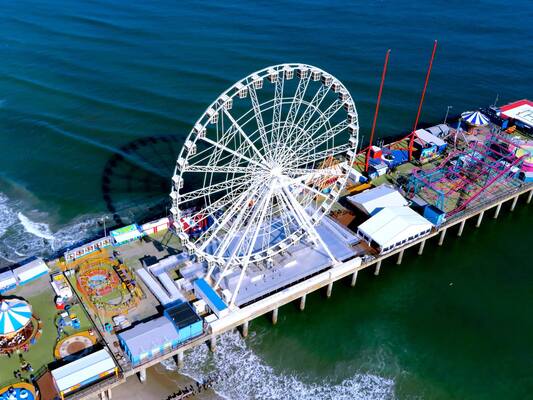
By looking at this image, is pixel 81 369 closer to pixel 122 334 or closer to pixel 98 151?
pixel 122 334

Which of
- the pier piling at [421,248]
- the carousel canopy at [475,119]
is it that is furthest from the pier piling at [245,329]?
the carousel canopy at [475,119]

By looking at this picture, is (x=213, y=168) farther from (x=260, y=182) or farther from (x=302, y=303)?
(x=302, y=303)

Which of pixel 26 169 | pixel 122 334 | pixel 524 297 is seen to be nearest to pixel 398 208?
pixel 524 297

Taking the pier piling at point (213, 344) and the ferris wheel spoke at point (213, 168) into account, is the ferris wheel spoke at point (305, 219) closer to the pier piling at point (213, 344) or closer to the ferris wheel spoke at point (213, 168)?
the ferris wheel spoke at point (213, 168)

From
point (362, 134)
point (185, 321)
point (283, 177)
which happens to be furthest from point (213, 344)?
point (362, 134)

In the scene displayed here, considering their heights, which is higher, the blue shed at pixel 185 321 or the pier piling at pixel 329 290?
the blue shed at pixel 185 321

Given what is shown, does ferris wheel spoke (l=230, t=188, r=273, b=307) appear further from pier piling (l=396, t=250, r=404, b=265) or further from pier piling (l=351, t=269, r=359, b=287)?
pier piling (l=396, t=250, r=404, b=265)
